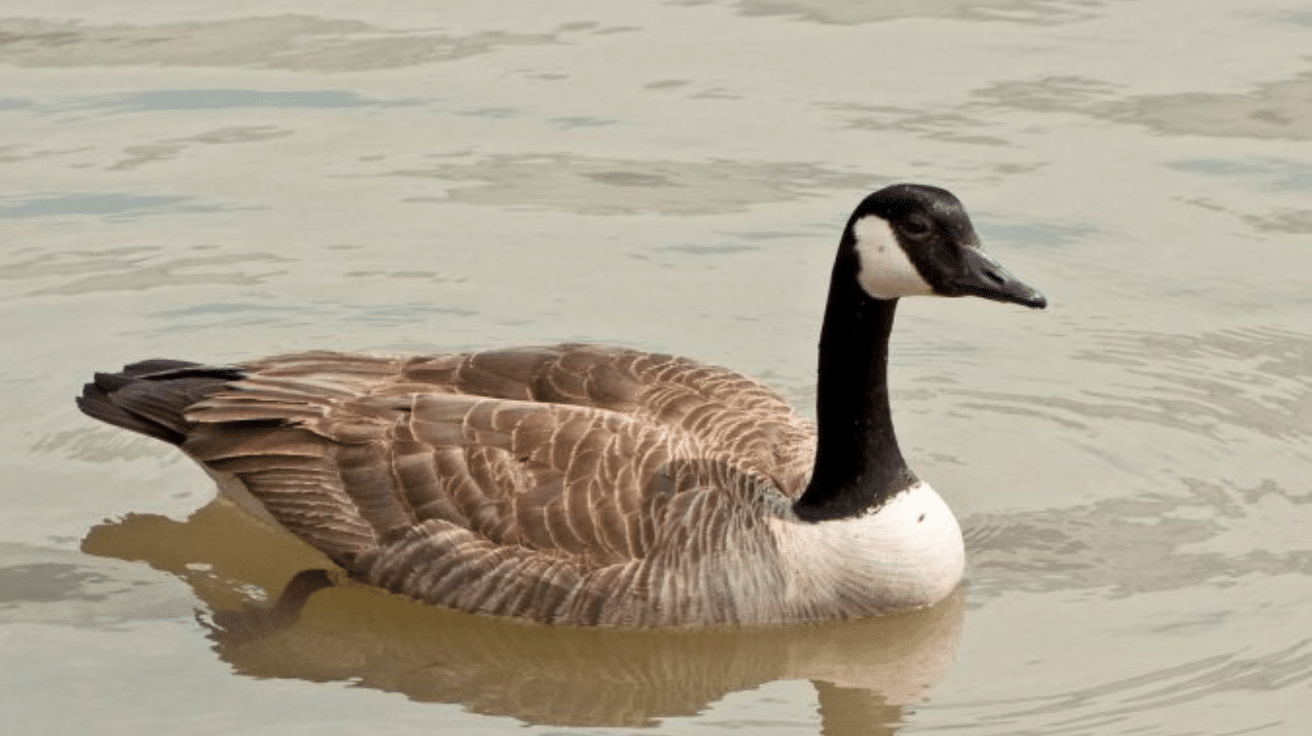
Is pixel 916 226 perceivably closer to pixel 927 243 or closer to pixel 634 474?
pixel 927 243

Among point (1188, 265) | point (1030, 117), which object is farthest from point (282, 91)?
point (1188, 265)

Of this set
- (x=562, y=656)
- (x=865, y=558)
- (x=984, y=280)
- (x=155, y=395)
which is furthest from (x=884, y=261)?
(x=155, y=395)

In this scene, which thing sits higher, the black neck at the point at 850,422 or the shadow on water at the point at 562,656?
the black neck at the point at 850,422

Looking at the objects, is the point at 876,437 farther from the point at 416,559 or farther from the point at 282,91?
the point at 282,91

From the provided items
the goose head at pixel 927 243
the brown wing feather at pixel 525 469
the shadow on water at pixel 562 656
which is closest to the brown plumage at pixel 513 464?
the brown wing feather at pixel 525 469

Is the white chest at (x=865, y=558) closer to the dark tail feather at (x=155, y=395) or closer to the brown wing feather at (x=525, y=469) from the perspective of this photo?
the brown wing feather at (x=525, y=469)

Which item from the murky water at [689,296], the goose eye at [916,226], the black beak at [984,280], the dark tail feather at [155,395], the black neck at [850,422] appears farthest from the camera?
the dark tail feather at [155,395]

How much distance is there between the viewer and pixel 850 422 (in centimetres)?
1291

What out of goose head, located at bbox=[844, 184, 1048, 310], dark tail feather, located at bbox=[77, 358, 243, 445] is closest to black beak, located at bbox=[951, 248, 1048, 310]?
goose head, located at bbox=[844, 184, 1048, 310]

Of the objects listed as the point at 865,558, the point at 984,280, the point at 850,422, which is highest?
the point at 984,280

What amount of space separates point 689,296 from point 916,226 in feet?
13.4

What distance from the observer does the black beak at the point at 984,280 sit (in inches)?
482

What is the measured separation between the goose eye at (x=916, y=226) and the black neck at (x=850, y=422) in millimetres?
546

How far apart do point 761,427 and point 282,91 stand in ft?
23.5
